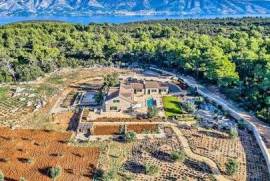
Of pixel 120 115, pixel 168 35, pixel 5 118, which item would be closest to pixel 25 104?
pixel 5 118

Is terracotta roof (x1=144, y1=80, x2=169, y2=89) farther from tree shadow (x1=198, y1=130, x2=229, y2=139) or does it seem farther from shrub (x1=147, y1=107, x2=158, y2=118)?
tree shadow (x1=198, y1=130, x2=229, y2=139)

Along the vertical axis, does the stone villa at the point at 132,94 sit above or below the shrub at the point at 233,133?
above

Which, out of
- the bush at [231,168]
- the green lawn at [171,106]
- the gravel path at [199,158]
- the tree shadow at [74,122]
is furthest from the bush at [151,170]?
the green lawn at [171,106]

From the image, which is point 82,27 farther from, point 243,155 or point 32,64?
point 243,155

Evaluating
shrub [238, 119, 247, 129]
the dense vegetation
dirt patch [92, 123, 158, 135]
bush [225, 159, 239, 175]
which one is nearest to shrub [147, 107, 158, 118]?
dirt patch [92, 123, 158, 135]

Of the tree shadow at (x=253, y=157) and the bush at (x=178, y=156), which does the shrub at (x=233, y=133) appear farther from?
the bush at (x=178, y=156)

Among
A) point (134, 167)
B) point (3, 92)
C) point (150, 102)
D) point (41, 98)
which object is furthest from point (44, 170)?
point (3, 92)

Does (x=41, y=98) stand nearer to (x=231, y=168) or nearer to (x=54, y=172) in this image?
(x=54, y=172)
